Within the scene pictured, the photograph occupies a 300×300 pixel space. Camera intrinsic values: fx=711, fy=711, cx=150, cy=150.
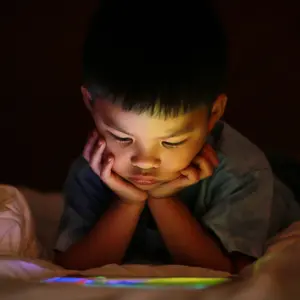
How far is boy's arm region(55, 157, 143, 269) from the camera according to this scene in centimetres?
97

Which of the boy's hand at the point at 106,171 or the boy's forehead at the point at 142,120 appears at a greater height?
the boy's forehead at the point at 142,120

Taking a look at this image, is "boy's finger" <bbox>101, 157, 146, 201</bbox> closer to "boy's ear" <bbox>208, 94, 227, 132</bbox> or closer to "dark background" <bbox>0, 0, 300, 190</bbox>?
"boy's ear" <bbox>208, 94, 227, 132</bbox>

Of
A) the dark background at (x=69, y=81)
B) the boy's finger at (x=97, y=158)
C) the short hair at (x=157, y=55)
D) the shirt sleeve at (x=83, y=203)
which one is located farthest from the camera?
the dark background at (x=69, y=81)

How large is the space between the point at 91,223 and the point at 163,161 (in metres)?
0.23

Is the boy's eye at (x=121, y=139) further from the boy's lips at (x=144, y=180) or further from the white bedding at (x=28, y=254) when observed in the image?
the white bedding at (x=28, y=254)

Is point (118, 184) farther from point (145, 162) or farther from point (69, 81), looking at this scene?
point (69, 81)

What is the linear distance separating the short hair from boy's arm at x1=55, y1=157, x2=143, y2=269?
0.72 ft

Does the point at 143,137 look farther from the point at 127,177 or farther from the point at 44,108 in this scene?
the point at 44,108

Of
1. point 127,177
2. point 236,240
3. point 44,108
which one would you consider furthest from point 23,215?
point 44,108

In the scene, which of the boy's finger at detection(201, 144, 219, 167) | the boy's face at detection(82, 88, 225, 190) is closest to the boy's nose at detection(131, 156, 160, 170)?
the boy's face at detection(82, 88, 225, 190)

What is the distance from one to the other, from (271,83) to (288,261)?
22.5 inches

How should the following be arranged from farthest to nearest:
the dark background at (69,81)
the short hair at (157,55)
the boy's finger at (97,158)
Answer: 1. the dark background at (69,81)
2. the boy's finger at (97,158)
3. the short hair at (157,55)

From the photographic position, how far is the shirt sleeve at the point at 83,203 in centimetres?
102

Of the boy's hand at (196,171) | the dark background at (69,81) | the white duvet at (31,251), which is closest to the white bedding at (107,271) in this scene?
the white duvet at (31,251)
